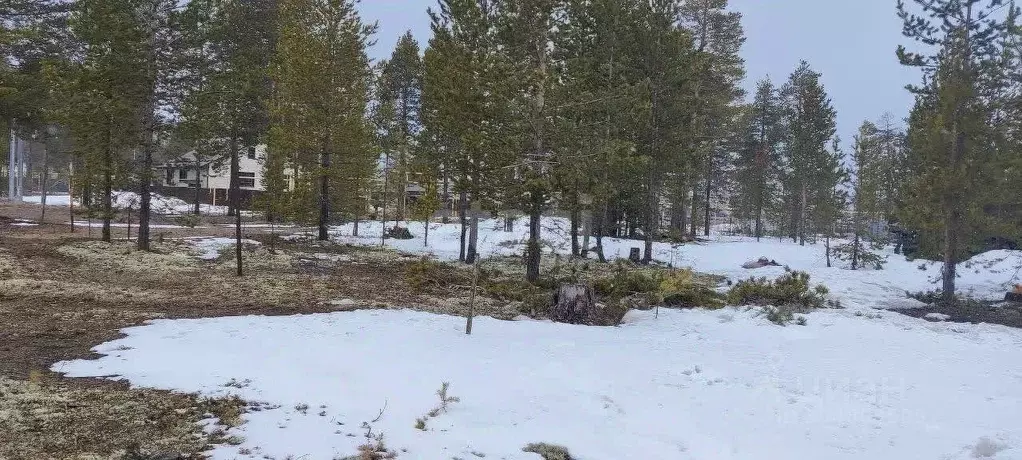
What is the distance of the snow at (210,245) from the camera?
18431 millimetres

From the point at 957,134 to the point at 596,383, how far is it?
640 inches

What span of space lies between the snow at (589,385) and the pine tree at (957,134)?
27.5 feet

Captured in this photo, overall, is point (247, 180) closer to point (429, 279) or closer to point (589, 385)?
point (429, 279)

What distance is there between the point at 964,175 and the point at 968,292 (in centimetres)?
535

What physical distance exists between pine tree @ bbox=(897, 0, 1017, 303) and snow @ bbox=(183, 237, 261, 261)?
2143 cm

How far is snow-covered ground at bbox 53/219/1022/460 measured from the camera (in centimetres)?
533

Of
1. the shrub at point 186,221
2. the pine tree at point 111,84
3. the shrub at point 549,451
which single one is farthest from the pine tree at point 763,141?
the shrub at point 549,451

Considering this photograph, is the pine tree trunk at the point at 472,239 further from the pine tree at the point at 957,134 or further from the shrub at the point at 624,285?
the pine tree at the point at 957,134

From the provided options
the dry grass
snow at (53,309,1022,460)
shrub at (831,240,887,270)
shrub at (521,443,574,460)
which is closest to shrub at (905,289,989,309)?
snow at (53,309,1022,460)

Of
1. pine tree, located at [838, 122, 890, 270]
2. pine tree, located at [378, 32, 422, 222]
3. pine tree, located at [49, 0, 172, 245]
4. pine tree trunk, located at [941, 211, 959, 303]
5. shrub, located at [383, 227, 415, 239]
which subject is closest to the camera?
pine tree, located at [49, 0, 172, 245]

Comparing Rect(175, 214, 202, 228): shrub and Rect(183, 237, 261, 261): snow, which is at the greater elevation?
Rect(175, 214, 202, 228): shrub

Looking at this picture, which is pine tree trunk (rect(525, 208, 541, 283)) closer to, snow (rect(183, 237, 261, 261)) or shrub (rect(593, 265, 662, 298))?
shrub (rect(593, 265, 662, 298))

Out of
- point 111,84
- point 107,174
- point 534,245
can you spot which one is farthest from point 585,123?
point 107,174

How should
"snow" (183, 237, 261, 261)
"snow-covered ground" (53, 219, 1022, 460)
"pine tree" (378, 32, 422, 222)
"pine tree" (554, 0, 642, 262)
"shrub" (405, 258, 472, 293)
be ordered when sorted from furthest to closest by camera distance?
"pine tree" (378, 32, 422, 222) < "snow" (183, 237, 261, 261) < "shrub" (405, 258, 472, 293) < "pine tree" (554, 0, 642, 262) < "snow-covered ground" (53, 219, 1022, 460)
